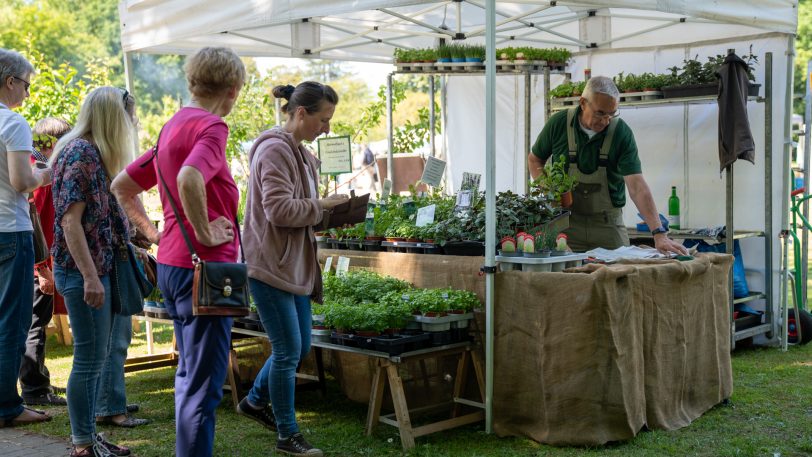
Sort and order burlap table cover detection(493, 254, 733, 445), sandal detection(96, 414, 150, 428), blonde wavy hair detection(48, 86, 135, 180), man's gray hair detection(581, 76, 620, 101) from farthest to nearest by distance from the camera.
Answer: man's gray hair detection(581, 76, 620, 101) → sandal detection(96, 414, 150, 428) → burlap table cover detection(493, 254, 733, 445) → blonde wavy hair detection(48, 86, 135, 180)

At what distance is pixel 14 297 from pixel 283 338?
155 centimetres

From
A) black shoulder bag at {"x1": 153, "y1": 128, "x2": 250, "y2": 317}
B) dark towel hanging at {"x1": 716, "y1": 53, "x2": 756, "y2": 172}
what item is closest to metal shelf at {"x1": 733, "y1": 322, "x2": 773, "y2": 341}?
dark towel hanging at {"x1": 716, "y1": 53, "x2": 756, "y2": 172}

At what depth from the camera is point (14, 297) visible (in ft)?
14.2

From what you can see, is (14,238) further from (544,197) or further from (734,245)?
(734,245)

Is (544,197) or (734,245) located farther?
(734,245)

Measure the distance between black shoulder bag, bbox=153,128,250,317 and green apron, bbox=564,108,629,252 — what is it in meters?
2.60

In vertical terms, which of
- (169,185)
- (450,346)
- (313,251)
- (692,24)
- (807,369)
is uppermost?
(692,24)

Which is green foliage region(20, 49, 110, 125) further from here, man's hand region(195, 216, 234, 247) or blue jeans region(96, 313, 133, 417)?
man's hand region(195, 216, 234, 247)

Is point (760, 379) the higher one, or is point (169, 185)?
point (169, 185)

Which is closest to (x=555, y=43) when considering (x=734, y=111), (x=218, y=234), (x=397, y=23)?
(x=397, y=23)

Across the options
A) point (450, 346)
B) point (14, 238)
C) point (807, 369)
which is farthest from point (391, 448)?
point (807, 369)

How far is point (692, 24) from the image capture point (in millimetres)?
7277

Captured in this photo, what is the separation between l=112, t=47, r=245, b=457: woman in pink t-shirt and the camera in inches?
116

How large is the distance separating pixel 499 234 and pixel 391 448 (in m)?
1.22
